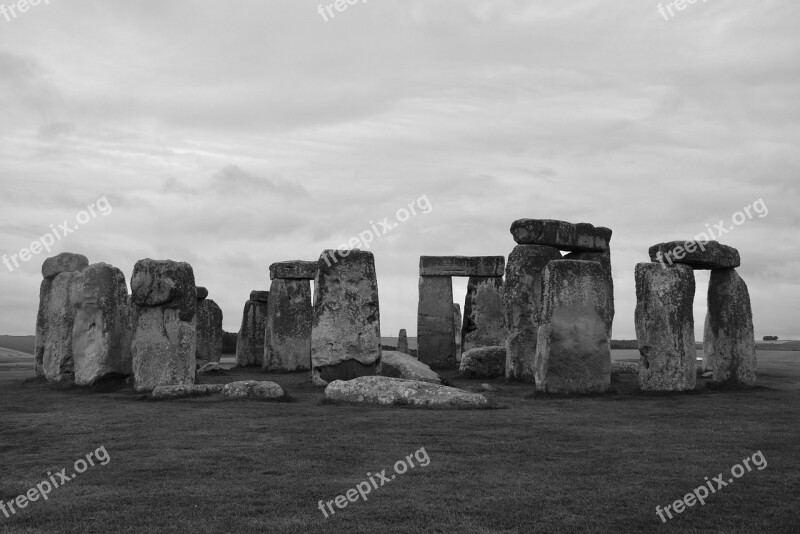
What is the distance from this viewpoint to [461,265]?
25.9 meters

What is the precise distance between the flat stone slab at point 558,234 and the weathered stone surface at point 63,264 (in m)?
10.3

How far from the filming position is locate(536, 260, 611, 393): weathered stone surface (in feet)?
48.7

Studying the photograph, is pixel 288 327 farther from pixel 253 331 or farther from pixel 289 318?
pixel 253 331

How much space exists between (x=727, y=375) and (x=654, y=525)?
10.6m

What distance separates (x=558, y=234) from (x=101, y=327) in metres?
9.90

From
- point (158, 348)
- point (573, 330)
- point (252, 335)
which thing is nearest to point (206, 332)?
point (252, 335)

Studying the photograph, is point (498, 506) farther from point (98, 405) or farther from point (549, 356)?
point (98, 405)

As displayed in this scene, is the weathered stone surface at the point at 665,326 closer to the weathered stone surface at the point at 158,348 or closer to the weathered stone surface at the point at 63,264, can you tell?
the weathered stone surface at the point at 158,348

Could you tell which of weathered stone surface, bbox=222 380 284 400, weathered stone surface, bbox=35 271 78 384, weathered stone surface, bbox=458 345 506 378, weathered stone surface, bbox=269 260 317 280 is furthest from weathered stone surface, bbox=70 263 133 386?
weathered stone surface, bbox=458 345 506 378

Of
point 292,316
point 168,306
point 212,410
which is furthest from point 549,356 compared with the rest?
point 292,316

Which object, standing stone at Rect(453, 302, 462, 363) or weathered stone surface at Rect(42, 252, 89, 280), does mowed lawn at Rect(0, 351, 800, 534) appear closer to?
weathered stone surface at Rect(42, 252, 89, 280)

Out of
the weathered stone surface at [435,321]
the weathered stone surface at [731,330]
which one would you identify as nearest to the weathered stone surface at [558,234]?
the weathered stone surface at [731,330]

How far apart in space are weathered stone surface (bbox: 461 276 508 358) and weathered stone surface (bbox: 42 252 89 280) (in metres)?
10.6

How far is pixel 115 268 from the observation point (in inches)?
681
